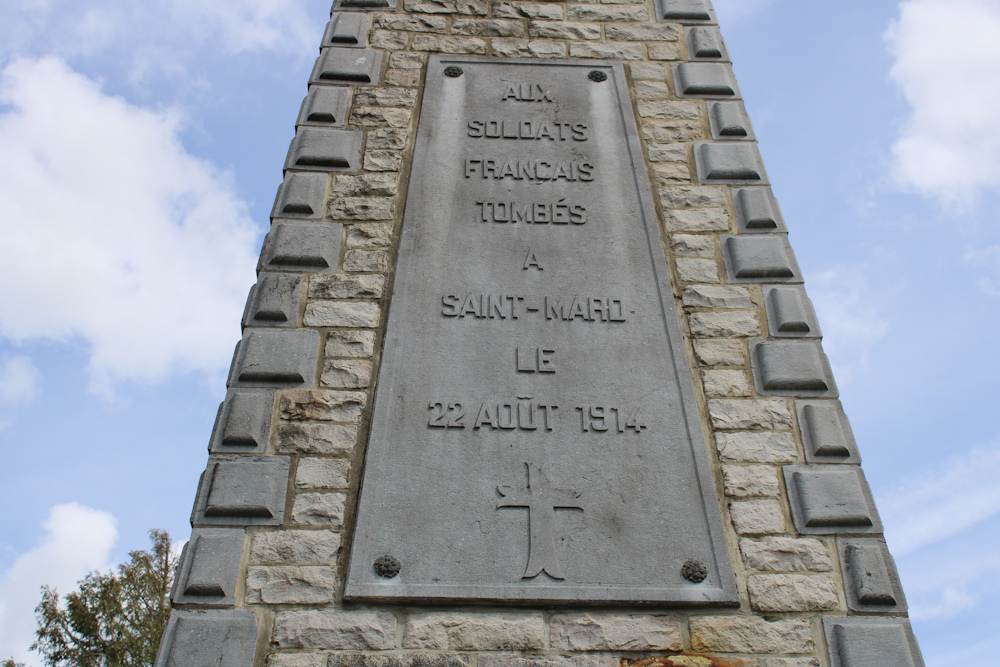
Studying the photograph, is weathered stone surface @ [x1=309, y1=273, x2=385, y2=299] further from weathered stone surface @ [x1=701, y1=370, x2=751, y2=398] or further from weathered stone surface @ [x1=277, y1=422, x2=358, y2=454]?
weathered stone surface @ [x1=701, y1=370, x2=751, y2=398]

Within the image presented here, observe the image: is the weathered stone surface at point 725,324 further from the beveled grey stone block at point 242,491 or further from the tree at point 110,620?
the tree at point 110,620

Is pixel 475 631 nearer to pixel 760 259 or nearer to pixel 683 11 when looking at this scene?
pixel 760 259

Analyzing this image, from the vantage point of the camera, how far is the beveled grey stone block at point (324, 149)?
4508mm

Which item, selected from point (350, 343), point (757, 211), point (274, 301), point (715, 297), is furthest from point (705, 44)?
point (274, 301)

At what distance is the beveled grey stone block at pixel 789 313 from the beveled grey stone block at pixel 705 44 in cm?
199

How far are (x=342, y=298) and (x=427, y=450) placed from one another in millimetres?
973

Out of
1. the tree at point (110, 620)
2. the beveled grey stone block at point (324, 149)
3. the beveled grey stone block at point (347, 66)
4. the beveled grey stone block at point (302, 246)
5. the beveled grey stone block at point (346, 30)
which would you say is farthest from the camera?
the tree at point (110, 620)

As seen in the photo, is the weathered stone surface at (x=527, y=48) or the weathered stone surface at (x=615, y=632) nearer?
the weathered stone surface at (x=615, y=632)

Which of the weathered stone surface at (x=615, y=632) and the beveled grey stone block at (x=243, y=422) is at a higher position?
the beveled grey stone block at (x=243, y=422)

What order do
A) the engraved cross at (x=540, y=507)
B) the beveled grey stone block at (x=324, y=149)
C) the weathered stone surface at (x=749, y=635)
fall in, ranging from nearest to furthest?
the weathered stone surface at (x=749, y=635) < the engraved cross at (x=540, y=507) < the beveled grey stone block at (x=324, y=149)

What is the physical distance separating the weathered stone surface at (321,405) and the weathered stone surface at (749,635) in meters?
1.67

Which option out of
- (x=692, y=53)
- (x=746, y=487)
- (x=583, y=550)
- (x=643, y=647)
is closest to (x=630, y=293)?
(x=746, y=487)

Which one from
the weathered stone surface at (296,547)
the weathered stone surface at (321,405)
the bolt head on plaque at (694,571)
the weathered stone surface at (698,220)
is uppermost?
the weathered stone surface at (698,220)

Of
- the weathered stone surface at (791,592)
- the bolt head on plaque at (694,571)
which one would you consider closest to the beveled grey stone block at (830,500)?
the weathered stone surface at (791,592)
